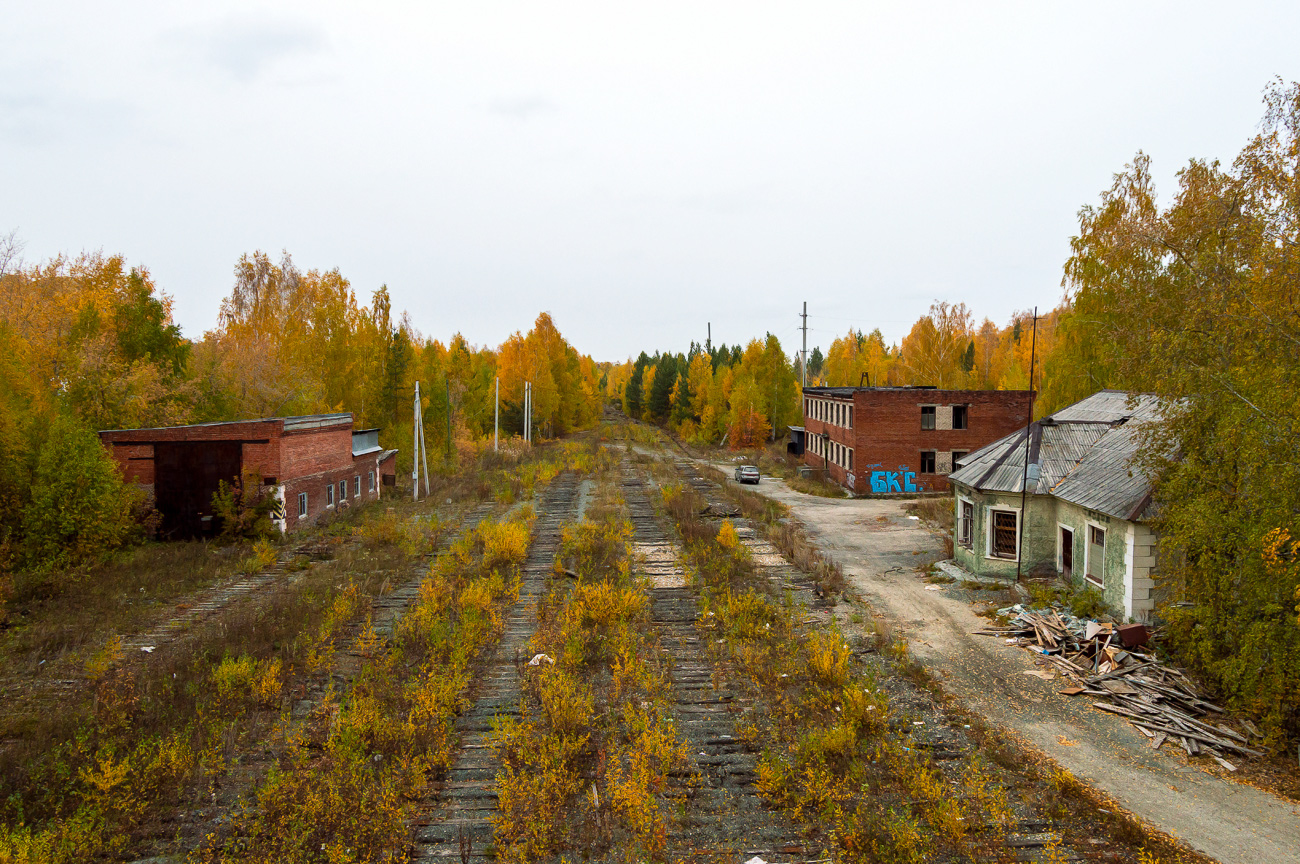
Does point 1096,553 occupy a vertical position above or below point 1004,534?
above

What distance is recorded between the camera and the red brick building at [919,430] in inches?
1468

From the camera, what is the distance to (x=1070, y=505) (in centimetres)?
1783

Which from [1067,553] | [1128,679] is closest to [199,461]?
[1128,679]

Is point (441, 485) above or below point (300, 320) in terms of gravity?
below

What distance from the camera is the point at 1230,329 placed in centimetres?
1043

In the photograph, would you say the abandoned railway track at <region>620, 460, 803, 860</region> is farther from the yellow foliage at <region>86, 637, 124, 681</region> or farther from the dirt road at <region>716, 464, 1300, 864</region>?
the yellow foliage at <region>86, 637, 124, 681</region>

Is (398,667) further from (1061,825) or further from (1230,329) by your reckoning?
(1230,329)

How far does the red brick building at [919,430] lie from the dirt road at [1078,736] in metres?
17.3

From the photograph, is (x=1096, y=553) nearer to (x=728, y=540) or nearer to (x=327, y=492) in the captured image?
(x=728, y=540)

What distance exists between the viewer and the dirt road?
835 cm

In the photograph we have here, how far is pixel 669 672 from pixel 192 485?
63.1ft

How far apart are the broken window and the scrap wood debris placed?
370 cm

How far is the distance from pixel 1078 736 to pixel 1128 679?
2409mm

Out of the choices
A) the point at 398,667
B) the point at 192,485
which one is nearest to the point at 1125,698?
the point at 398,667
